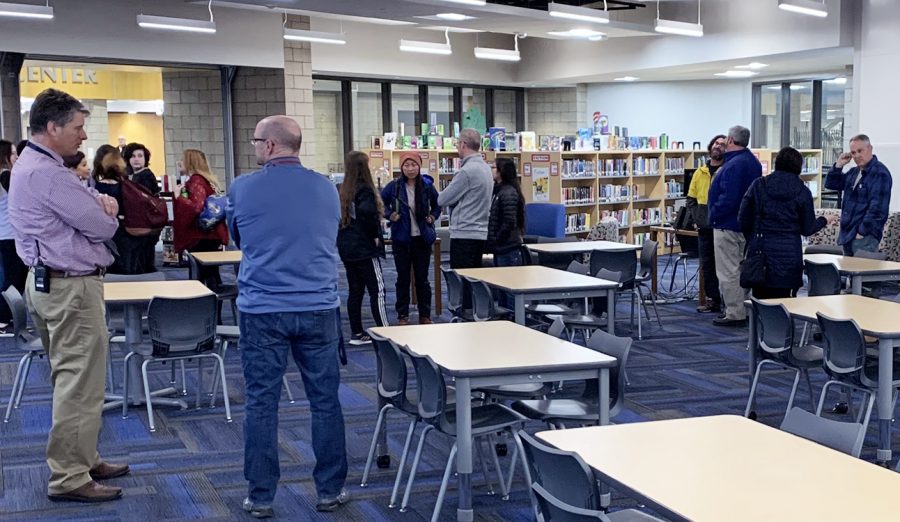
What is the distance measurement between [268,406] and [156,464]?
1.41 meters

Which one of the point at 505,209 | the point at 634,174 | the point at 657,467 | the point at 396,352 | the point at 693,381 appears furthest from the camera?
the point at 634,174

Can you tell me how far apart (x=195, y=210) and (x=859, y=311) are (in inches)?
211

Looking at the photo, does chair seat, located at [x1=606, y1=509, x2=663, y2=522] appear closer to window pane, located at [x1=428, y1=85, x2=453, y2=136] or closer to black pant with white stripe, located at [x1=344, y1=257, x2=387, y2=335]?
black pant with white stripe, located at [x1=344, y1=257, x2=387, y2=335]

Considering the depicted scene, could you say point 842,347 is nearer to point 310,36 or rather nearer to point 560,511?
point 560,511

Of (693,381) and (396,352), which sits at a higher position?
(396,352)

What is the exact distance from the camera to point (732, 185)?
882 cm

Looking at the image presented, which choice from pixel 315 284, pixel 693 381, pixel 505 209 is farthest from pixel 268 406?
pixel 505 209

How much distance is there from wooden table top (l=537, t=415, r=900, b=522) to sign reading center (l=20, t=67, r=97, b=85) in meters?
13.7

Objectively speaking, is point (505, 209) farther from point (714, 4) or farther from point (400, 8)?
point (714, 4)

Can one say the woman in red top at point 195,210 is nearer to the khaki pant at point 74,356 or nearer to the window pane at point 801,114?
the khaki pant at point 74,356

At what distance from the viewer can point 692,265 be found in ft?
47.2

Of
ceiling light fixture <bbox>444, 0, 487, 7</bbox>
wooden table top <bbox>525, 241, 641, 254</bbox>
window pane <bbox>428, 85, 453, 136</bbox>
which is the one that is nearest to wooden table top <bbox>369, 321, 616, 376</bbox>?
wooden table top <bbox>525, 241, 641, 254</bbox>

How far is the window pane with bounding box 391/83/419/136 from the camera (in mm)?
18641

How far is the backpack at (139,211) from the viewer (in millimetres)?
7902
